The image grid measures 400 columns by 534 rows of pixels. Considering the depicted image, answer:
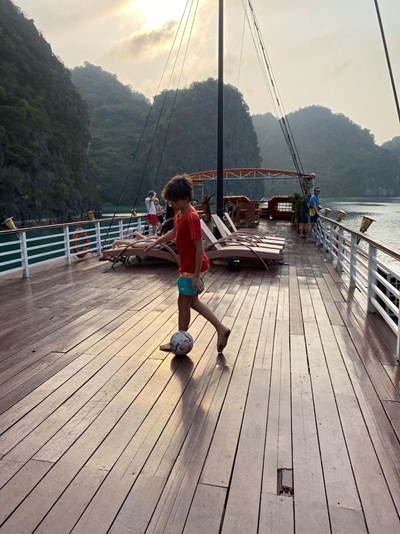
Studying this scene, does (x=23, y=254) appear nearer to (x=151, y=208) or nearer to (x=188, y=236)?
(x=151, y=208)

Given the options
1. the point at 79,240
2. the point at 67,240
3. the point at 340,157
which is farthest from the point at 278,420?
the point at 340,157

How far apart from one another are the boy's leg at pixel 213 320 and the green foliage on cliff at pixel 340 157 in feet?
388

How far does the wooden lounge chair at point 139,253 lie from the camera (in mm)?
7183

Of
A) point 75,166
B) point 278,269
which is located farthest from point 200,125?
point 278,269

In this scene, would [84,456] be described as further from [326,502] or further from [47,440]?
[326,502]

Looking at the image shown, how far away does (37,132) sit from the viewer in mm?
46219

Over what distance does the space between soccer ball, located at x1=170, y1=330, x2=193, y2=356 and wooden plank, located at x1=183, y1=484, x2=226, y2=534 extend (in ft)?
4.72

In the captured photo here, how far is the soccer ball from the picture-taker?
309 cm

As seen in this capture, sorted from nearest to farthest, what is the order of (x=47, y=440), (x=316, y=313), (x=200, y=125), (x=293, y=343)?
1. (x=47, y=440)
2. (x=293, y=343)
3. (x=316, y=313)
4. (x=200, y=125)

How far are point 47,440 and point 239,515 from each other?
109cm

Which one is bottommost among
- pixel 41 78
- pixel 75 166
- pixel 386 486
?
pixel 386 486

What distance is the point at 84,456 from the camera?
190cm

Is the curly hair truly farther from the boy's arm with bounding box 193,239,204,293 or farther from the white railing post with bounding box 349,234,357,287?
the white railing post with bounding box 349,234,357,287

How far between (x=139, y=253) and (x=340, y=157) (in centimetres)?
13040
